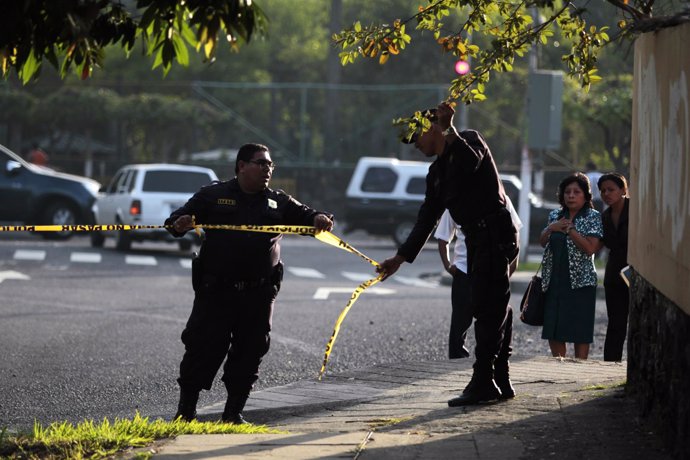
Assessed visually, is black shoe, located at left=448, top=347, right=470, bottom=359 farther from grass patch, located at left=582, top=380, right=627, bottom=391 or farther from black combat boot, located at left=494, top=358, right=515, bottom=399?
black combat boot, located at left=494, top=358, right=515, bottom=399

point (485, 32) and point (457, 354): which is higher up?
point (485, 32)

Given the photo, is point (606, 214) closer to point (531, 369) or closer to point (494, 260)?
point (531, 369)

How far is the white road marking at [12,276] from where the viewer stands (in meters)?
19.4

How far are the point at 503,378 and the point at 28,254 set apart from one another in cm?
1690

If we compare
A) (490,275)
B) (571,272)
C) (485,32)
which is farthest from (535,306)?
(490,275)

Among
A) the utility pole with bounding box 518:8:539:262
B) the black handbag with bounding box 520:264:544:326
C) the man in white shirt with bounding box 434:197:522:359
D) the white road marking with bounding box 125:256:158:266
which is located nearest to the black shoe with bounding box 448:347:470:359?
the man in white shirt with bounding box 434:197:522:359

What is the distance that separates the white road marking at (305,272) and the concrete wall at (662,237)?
14047mm

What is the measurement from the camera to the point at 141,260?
23.8 meters

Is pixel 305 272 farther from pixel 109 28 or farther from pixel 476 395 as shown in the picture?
pixel 109 28

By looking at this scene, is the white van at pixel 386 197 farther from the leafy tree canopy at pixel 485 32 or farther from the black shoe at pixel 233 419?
the black shoe at pixel 233 419

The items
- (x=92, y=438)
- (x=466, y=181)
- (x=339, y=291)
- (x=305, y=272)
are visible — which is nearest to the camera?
(x=92, y=438)

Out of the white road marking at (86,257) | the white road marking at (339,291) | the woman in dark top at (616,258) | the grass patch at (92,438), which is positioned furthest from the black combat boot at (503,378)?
the white road marking at (86,257)

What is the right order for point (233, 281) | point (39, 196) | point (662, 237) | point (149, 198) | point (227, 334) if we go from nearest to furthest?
point (662, 237) → point (233, 281) → point (227, 334) → point (149, 198) → point (39, 196)

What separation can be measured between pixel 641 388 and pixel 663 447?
0.95m
